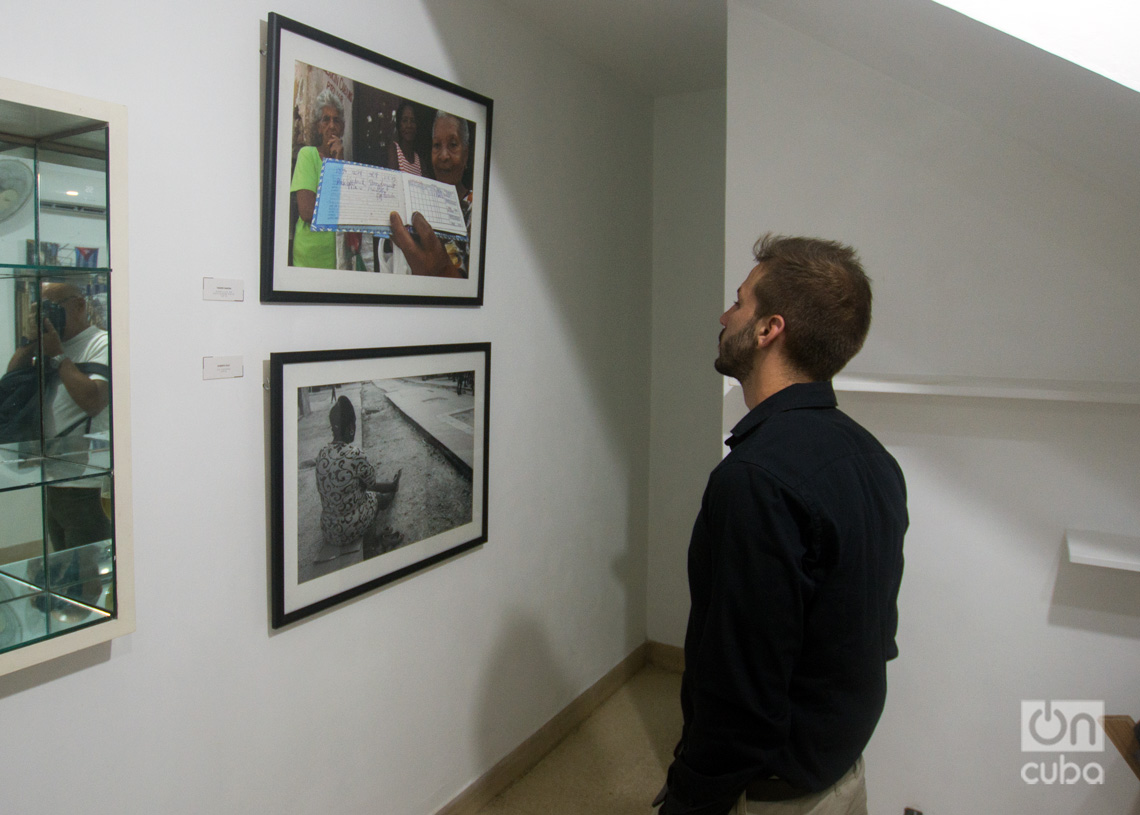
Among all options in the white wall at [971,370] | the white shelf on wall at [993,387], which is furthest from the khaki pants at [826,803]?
the white shelf on wall at [993,387]

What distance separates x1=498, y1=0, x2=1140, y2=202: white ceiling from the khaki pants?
1317 millimetres

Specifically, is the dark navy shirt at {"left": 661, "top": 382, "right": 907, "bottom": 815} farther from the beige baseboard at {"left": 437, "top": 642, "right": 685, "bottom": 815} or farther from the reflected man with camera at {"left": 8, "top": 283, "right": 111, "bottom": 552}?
the beige baseboard at {"left": 437, "top": 642, "right": 685, "bottom": 815}

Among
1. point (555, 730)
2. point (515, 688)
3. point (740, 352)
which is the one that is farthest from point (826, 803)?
point (555, 730)

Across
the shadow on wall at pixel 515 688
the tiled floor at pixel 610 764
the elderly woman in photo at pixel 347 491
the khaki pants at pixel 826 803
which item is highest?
the elderly woman in photo at pixel 347 491

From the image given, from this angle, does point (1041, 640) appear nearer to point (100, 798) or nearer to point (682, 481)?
point (682, 481)

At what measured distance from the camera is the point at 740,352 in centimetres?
145

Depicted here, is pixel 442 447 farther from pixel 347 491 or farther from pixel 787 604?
pixel 787 604

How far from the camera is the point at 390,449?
2.01 metres

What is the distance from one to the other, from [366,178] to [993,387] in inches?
63.3

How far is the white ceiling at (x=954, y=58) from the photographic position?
1.41m

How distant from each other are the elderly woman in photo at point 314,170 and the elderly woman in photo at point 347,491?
1.16 feet

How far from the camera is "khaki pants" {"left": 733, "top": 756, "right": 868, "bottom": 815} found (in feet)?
4.47

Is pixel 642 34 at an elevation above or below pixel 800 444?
above

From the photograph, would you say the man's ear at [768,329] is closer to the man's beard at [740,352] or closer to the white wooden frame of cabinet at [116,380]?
the man's beard at [740,352]
